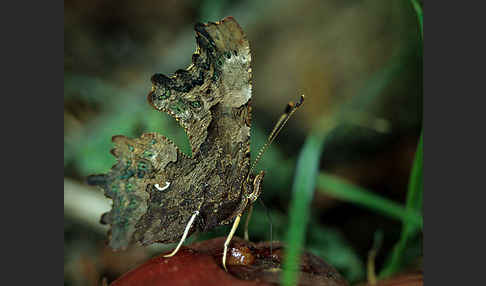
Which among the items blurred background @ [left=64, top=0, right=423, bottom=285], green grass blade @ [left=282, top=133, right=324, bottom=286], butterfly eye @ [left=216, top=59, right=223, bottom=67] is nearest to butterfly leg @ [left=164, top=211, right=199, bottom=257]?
green grass blade @ [left=282, top=133, right=324, bottom=286]

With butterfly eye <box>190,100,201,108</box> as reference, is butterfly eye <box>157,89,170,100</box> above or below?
above

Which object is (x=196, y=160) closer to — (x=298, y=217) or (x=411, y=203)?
(x=298, y=217)

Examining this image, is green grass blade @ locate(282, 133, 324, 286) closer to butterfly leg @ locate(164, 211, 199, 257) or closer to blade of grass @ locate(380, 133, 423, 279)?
butterfly leg @ locate(164, 211, 199, 257)

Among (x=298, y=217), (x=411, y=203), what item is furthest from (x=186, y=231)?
(x=411, y=203)

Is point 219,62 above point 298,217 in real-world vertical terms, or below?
above

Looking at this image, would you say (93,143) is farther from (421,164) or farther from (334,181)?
(421,164)

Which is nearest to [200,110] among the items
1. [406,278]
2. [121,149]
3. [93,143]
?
[121,149]
